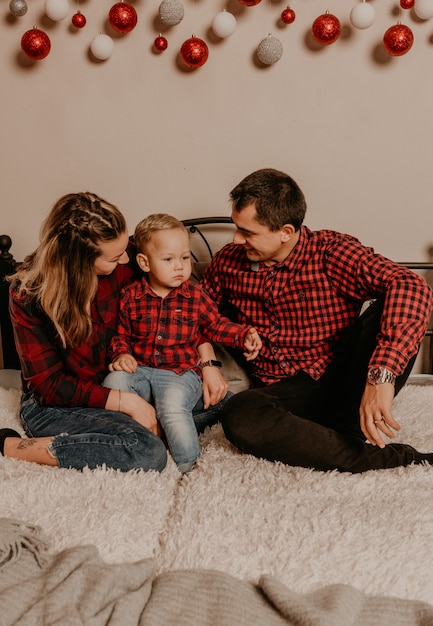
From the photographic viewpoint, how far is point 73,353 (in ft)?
6.05

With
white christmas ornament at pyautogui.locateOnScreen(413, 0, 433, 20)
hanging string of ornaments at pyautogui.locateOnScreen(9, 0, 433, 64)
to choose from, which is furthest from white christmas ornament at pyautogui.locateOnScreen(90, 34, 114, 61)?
white christmas ornament at pyautogui.locateOnScreen(413, 0, 433, 20)

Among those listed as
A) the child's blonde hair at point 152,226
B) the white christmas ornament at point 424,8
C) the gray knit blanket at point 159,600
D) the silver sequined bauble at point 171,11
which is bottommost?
the gray knit blanket at point 159,600

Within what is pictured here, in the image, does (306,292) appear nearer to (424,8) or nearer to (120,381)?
(120,381)

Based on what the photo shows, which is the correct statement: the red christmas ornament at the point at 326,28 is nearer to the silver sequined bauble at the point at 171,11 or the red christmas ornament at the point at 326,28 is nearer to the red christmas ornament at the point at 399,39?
the red christmas ornament at the point at 399,39

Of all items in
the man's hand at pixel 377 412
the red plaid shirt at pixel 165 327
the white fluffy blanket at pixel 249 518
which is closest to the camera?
the white fluffy blanket at pixel 249 518

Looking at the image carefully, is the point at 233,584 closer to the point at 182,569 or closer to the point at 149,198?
the point at 182,569

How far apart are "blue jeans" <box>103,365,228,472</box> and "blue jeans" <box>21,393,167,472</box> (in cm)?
6

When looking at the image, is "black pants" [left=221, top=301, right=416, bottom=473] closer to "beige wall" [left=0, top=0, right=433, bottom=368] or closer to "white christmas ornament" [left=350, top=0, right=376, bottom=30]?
"beige wall" [left=0, top=0, right=433, bottom=368]

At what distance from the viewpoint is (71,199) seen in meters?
1.74

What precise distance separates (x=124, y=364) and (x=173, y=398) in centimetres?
19

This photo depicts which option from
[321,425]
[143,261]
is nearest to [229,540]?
[321,425]

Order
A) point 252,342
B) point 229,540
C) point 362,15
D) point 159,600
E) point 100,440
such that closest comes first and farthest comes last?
1. point 159,600
2. point 229,540
3. point 100,440
4. point 252,342
5. point 362,15

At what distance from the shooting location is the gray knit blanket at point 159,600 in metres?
1.12

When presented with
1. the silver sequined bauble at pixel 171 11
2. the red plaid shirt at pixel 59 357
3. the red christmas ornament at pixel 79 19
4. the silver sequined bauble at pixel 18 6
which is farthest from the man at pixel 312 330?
the silver sequined bauble at pixel 18 6
